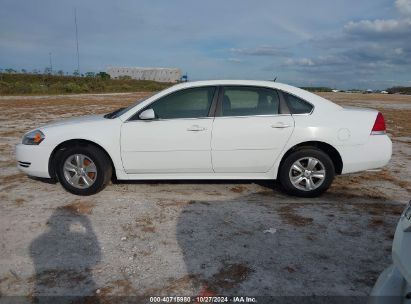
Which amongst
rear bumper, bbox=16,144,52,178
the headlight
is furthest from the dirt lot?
the headlight

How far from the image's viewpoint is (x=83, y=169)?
195 inches

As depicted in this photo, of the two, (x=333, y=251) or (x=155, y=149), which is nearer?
(x=333, y=251)

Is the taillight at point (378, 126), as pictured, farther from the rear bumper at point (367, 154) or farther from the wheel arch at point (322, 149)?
the wheel arch at point (322, 149)

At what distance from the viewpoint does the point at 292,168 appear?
4.91 metres

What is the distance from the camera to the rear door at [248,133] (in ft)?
15.8

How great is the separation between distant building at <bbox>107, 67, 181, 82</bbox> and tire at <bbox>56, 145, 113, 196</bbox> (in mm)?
102751

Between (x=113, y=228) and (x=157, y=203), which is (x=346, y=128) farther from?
(x=113, y=228)

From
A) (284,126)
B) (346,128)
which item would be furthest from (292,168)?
(346,128)

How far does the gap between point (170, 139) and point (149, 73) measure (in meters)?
105

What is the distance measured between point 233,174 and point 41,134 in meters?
2.71

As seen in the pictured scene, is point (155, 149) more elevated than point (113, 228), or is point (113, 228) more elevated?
point (155, 149)

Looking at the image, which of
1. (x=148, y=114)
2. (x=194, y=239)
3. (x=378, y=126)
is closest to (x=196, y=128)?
(x=148, y=114)

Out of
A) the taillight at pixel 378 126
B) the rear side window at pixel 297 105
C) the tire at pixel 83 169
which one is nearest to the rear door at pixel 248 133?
the rear side window at pixel 297 105

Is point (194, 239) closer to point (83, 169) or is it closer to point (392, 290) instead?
point (83, 169)
